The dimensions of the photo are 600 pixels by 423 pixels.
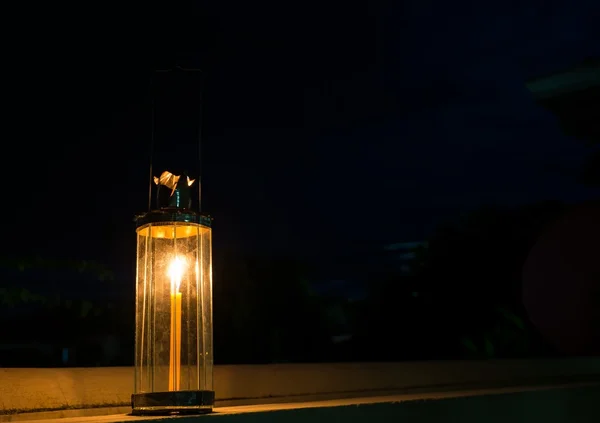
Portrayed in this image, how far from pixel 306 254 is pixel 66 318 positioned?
2.87 metres

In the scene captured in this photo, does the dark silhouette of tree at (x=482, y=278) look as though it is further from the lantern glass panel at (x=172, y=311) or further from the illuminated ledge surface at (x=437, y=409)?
the lantern glass panel at (x=172, y=311)

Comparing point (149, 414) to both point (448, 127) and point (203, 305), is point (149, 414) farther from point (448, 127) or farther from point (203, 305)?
point (448, 127)

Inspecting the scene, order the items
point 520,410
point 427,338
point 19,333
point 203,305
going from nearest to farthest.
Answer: point 203,305 → point 520,410 → point 19,333 → point 427,338

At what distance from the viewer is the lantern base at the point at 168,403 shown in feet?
4.04

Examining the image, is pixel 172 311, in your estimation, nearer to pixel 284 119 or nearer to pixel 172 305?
pixel 172 305

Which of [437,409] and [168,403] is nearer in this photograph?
[168,403]

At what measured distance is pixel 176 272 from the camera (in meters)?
1.39

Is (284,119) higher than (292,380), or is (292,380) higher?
(284,119)

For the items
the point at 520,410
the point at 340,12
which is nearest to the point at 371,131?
the point at 340,12

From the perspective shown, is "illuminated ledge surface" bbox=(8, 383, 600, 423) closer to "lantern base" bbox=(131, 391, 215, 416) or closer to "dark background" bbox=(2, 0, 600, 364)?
"lantern base" bbox=(131, 391, 215, 416)

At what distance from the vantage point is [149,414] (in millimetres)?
1217

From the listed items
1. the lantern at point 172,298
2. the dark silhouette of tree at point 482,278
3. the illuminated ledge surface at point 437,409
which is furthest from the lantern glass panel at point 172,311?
the dark silhouette of tree at point 482,278

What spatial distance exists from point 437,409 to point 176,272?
25.8 inches

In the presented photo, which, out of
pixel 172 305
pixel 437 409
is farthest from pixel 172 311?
pixel 437 409
